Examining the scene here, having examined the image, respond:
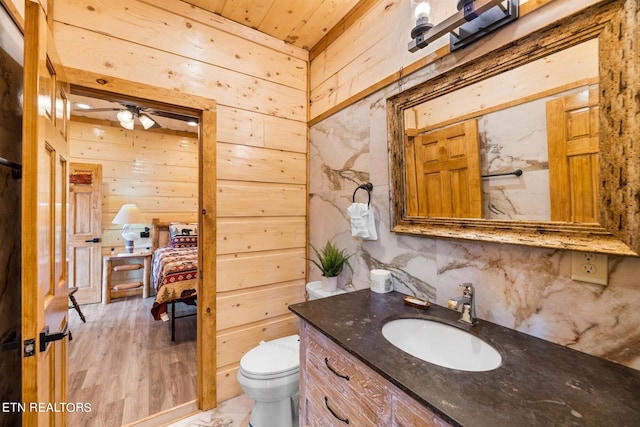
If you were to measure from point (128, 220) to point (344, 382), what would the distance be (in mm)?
4203

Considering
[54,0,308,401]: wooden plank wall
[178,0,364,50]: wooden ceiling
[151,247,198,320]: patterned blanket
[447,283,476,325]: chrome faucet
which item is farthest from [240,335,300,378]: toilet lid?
[178,0,364,50]: wooden ceiling

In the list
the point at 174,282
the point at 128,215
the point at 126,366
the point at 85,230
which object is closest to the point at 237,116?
the point at 174,282

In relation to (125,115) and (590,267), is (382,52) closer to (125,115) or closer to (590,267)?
(590,267)

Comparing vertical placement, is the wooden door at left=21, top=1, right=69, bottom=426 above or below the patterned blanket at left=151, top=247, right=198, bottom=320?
above

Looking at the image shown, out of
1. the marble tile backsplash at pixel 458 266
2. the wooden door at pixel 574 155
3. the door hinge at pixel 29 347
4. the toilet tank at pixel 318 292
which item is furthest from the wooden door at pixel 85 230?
the wooden door at pixel 574 155

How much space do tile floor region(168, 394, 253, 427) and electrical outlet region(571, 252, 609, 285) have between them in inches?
75.4

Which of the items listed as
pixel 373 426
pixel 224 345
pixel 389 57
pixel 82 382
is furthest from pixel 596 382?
pixel 82 382

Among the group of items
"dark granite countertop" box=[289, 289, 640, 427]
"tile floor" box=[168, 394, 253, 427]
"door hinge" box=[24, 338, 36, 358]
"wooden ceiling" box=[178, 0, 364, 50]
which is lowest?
"tile floor" box=[168, 394, 253, 427]

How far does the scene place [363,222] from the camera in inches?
63.4

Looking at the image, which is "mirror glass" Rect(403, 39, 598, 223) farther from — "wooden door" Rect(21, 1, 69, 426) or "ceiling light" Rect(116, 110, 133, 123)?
"ceiling light" Rect(116, 110, 133, 123)

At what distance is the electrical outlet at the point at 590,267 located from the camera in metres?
0.82

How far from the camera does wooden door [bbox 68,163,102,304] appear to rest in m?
3.80

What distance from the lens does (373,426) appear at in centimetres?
84

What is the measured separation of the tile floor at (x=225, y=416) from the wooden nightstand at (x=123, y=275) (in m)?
2.95
